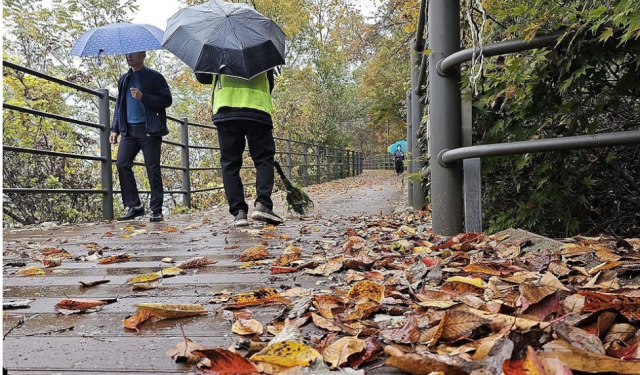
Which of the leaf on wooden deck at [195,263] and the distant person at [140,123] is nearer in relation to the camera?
the leaf on wooden deck at [195,263]

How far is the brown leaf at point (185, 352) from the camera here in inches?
35.6

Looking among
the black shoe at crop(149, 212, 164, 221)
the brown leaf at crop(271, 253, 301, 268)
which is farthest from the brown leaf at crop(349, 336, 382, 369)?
the black shoe at crop(149, 212, 164, 221)

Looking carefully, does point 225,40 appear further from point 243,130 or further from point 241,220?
point 241,220

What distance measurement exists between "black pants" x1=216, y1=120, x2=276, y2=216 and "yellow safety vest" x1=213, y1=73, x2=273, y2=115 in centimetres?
15

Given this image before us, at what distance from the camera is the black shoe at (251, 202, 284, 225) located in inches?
154

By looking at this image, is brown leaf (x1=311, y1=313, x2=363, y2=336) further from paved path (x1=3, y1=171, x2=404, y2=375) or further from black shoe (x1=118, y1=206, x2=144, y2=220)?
black shoe (x1=118, y1=206, x2=144, y2=220)

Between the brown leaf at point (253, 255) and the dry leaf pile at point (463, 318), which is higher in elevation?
the dry leaf pile at point (463, 318)

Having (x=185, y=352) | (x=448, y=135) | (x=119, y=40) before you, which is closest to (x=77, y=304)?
(x=185, y=352)

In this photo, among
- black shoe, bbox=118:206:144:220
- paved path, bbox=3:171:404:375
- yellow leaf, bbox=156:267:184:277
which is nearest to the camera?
paved path, bbox=3:171:404:375

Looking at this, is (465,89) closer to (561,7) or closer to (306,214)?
(561,7)

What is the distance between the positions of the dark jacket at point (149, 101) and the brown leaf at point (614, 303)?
14.6 feet

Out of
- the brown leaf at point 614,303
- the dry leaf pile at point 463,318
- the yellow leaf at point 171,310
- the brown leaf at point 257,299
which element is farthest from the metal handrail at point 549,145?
the yellow leaf at point 171,310

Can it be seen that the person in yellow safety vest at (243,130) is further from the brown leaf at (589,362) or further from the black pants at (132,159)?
the brown leaf at (589,362)

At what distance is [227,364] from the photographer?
2.71 ft
